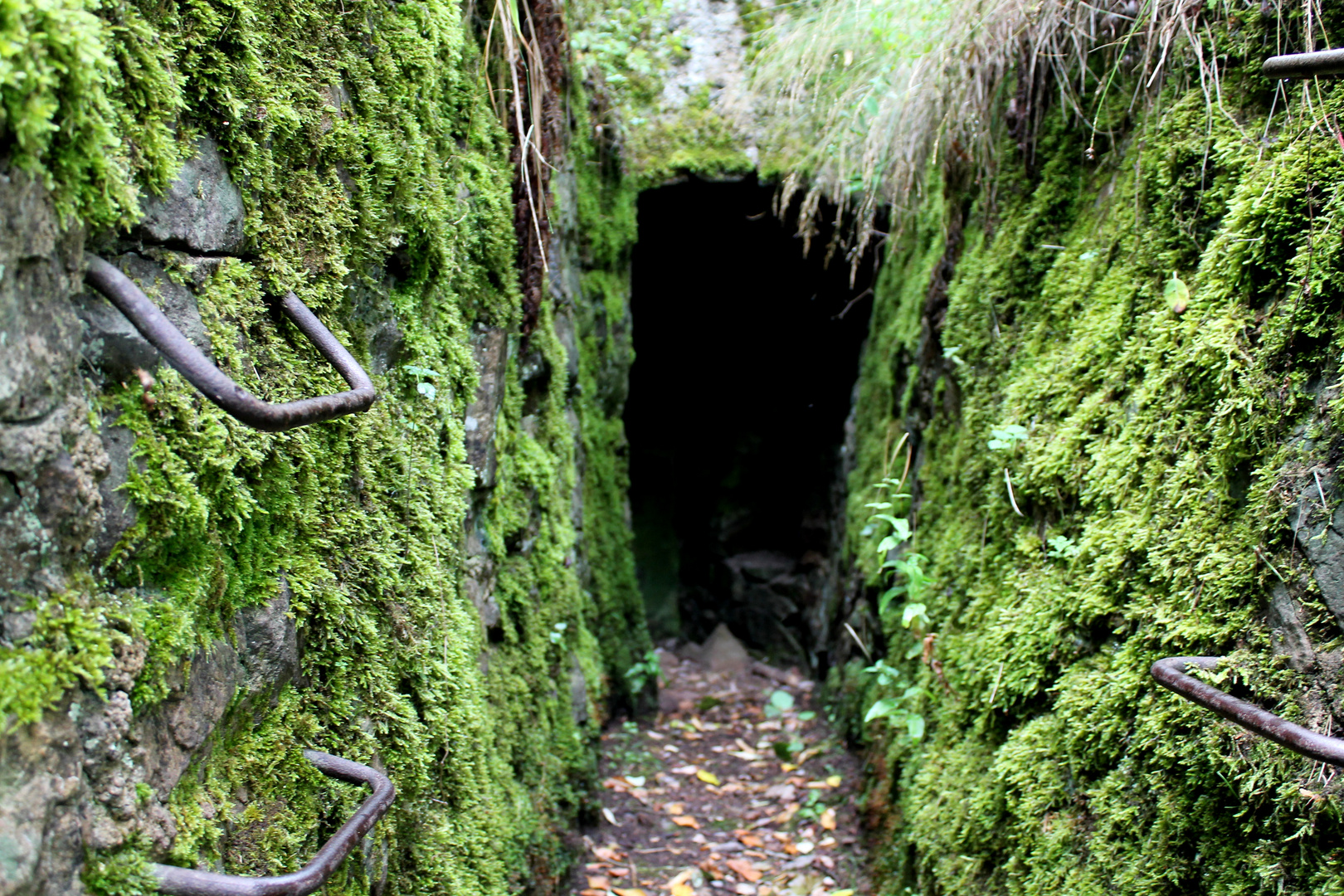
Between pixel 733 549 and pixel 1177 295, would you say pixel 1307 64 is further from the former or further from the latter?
pixel 733 549

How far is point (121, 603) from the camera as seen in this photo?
103cm

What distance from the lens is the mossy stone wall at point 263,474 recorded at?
0.90 metres

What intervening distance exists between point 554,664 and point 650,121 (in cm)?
382

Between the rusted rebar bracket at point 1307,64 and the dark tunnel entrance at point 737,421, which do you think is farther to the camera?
the dark tunnel entrance at point 737,421

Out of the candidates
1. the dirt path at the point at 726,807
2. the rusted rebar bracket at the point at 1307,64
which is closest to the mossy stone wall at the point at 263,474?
the dirt path at the point at 726,807

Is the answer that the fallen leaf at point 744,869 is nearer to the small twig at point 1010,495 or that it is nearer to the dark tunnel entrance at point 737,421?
the small twig at point 1010,495

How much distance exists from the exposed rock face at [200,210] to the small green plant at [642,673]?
4053 millimetres

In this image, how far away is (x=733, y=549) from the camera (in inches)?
318

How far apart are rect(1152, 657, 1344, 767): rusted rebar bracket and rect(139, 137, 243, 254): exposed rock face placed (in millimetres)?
1796

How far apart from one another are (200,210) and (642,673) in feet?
14.3

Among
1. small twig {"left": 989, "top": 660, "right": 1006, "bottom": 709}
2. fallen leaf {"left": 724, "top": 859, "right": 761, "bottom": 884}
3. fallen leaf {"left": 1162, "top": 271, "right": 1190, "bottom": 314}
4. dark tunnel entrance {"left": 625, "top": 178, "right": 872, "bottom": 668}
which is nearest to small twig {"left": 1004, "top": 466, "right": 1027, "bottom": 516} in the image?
small twig {"left": 989, "top": 660, "right": 1006, "bottom": 709}

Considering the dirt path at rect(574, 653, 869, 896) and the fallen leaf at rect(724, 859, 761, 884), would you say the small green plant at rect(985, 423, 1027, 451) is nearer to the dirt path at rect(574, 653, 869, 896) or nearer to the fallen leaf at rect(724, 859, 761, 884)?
the dirt path at rect(574, 653, 869, 896)

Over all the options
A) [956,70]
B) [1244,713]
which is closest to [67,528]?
[1244,713]

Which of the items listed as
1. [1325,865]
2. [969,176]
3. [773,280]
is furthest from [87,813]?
[773,280]
